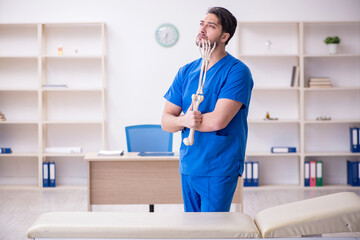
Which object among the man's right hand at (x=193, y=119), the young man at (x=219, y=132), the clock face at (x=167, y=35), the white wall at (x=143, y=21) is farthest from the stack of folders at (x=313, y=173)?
the man's right hand at (x=193, y=119)

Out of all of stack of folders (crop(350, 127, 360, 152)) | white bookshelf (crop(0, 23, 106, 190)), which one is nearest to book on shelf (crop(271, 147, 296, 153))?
stack of folders (crop(350, 127, 360, 152))

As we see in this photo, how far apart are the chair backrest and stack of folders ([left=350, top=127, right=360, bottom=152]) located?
2.46 m

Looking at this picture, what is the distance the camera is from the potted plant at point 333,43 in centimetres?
489

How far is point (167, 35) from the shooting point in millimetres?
5051

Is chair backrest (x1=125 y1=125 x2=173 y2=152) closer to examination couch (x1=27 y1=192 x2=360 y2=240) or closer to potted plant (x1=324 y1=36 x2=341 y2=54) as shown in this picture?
examination couch (x1=27 y1=192 x2=360 y2=240)

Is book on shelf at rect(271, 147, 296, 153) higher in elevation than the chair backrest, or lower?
lower

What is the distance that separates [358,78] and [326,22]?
79 centimetres

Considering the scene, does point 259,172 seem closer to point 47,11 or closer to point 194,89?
point 47,11

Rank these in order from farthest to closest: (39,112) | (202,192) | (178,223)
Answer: (39,112)
(202,192)
(178,223)

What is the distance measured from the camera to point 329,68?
5113 mm

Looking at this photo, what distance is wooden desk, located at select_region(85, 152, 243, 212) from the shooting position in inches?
127

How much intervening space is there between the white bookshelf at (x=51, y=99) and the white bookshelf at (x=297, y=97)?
183cm

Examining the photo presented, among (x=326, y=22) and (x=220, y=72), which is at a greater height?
(x=326, y=22)

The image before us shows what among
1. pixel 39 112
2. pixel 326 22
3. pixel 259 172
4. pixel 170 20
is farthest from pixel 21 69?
pixel 326 22
